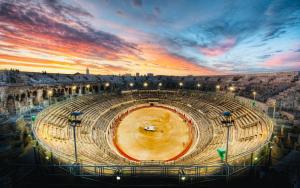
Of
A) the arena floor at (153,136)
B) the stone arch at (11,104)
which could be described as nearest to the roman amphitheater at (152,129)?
the arena floor at (153,136)

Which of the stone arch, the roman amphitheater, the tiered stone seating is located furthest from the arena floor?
the stone arch

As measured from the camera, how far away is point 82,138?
20109mm

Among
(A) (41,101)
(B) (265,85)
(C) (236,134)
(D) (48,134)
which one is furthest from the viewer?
(B) (265,85)

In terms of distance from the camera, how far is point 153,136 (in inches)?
1104

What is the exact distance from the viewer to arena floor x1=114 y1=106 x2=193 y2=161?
75.7 ft

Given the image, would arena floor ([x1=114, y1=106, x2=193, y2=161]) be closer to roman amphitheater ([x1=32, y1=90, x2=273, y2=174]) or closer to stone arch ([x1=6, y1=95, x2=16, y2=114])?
roman amphitheater ([x1=32, y1=90, x2=273, y2=174])

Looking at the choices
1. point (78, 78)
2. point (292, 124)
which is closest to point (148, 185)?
point (292, 124)

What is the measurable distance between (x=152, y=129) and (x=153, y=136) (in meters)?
1.79

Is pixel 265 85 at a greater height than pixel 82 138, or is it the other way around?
pixel 265 85

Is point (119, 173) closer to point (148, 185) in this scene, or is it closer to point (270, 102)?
point (148, 185)

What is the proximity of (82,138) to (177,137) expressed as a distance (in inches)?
629

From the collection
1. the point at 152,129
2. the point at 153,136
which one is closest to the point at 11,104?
the point at 152,129

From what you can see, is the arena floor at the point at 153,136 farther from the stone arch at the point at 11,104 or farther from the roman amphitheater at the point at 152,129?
the stone arch at the point at 11,104

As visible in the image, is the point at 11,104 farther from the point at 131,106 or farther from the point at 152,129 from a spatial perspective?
the point at 152,129
